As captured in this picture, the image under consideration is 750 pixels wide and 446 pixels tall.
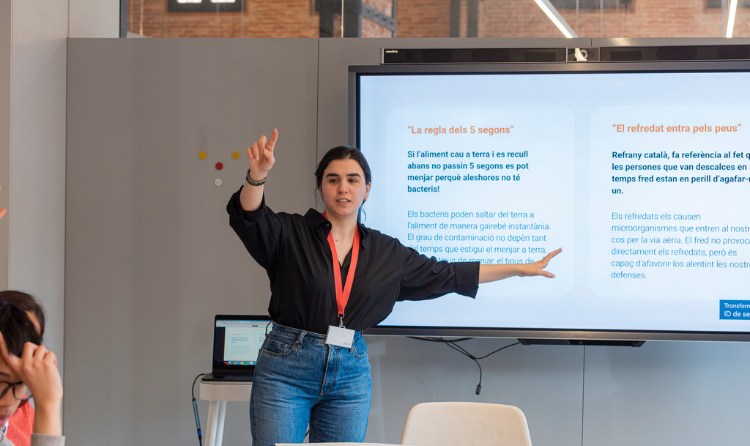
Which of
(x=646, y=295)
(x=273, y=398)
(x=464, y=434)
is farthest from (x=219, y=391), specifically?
(x=646, y=295)

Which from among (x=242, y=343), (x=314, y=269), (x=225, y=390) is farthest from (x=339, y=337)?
(x=242, y=343)

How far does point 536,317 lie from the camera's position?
3.94 meters

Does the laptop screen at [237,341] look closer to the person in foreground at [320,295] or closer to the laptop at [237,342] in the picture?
the laptop at [237,342]

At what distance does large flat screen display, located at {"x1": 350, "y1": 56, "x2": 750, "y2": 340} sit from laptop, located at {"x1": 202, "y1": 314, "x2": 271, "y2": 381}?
22.3 inches

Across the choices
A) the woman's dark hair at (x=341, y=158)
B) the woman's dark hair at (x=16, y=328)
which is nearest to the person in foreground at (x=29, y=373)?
the woman's dark hair at (x=16, y=328)

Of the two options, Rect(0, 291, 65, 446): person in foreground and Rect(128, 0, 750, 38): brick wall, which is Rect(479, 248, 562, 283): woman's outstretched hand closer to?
Rect(0, 291, 65, 446): person in foreground

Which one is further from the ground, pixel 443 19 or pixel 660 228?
pixel 443 19

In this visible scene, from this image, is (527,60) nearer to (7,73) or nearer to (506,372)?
(506,372)

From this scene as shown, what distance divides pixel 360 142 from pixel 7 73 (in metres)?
1.68

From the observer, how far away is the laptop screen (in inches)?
152

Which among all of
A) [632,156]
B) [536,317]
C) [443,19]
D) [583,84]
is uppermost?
[443,19]

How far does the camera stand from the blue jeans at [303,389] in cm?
275

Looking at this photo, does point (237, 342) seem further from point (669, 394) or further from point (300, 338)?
point (669, 394)

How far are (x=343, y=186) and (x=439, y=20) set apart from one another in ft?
7.28
